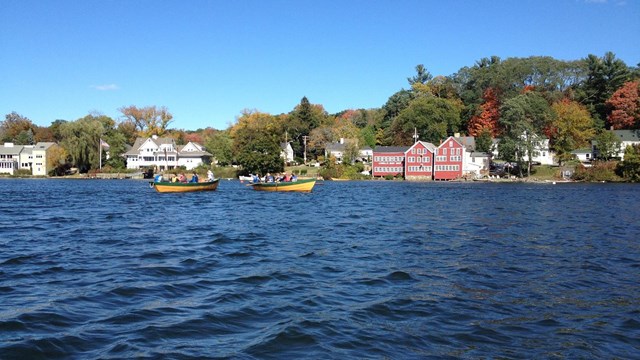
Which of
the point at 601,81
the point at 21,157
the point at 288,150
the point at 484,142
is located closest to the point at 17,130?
the point at 21,157

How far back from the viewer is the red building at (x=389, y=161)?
8775 cm

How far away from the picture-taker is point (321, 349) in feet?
23.3

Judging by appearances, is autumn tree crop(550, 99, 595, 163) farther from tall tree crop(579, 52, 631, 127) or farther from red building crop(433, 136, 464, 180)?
red building crop(433, 136, 464, 180)

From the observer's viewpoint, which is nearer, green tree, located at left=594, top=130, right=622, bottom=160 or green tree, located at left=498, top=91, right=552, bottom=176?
green tree, located at left=594, top=130, right=622, bottom=160

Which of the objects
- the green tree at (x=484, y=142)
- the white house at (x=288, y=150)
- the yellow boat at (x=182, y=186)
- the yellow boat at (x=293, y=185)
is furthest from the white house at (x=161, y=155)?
the yellow boat at (x=293, y=185)

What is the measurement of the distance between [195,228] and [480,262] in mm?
12010

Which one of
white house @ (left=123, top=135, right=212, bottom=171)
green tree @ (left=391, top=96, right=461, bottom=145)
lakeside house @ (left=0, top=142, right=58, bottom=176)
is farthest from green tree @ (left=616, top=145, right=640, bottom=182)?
lakeside house @ (left=0, top=142, right=58, bottom=176)

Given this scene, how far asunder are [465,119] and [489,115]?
7391mm

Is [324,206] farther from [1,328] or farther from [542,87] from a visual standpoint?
[542,87]

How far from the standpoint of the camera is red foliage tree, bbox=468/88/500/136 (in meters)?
92.9

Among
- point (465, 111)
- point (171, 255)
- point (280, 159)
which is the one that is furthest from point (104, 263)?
point (465, 111)

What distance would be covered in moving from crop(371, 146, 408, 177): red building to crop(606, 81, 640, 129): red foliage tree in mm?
34820

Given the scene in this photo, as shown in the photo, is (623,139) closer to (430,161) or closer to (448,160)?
(448,160)

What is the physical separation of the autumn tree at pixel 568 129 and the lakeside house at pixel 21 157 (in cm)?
9275
